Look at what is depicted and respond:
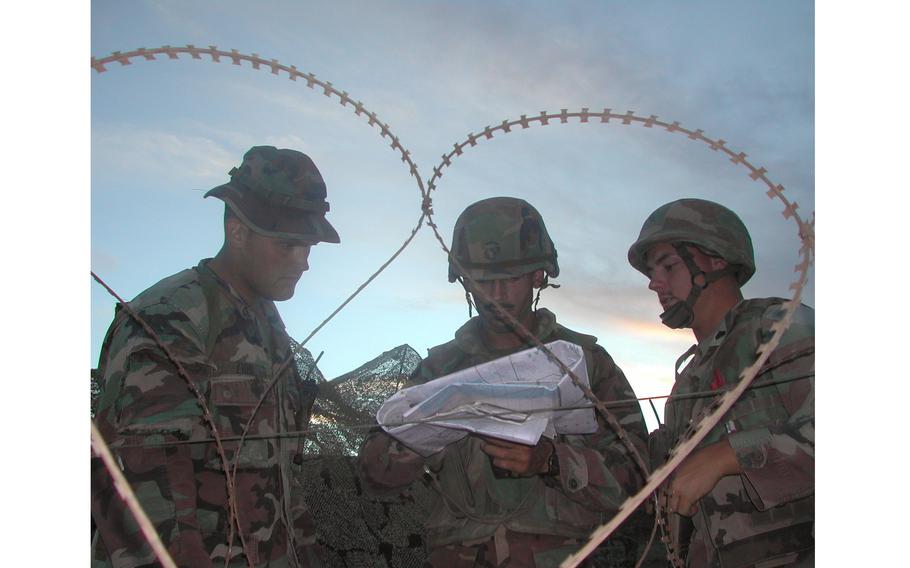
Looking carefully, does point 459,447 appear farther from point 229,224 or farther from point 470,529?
point 229,224

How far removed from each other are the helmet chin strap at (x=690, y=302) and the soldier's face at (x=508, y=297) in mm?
780

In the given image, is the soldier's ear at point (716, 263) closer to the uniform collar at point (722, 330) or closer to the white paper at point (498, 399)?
the uniform collar at point (722, 330)

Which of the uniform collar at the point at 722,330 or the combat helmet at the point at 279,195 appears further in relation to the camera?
the combat helmet at the point at 279,195

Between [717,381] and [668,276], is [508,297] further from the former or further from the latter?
[717,381]

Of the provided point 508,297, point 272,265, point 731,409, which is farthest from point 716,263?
point 272,265

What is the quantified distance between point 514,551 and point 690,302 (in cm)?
141

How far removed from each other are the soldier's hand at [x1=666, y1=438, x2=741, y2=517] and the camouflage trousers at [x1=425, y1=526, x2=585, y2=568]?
884 millimetres

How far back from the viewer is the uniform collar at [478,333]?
4219mm

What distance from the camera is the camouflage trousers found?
3.70 metres

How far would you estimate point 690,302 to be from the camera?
368 centimetres

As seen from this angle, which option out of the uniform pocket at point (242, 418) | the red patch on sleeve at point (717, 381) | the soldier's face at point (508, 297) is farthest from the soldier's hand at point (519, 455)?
the uniform pocket at point (242, 418)

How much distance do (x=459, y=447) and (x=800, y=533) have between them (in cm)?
159

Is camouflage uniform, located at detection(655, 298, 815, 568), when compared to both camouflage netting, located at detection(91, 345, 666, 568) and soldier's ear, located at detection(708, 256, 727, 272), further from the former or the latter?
camouflage netting, located at detection(91, 345, 666, 568)

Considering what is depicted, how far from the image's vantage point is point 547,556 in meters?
3.71
